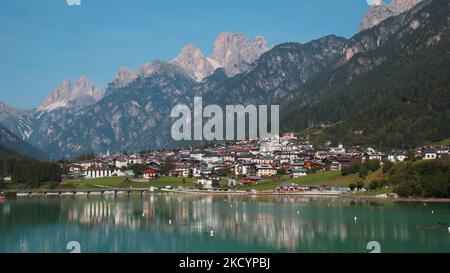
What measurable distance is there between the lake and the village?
35336 millimetres

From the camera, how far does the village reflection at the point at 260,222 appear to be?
48.3 m

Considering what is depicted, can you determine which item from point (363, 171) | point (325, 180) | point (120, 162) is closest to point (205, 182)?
point (325, 180)

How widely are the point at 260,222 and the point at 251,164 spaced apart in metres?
91.7

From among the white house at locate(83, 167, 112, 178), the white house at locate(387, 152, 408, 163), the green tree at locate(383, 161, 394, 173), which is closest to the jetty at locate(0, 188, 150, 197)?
the white house at locate(83, 167, 112, 178)

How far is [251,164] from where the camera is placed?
151375mm

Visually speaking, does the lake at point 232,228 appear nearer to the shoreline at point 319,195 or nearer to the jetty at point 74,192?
the shoreline at point 319,195

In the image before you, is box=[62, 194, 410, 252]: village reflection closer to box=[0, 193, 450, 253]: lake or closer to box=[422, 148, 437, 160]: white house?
box=[0, 193, 450, 253]: lake

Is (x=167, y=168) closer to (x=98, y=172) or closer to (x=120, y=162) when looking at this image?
(x=98, y=172)

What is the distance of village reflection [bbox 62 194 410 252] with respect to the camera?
4834 cm

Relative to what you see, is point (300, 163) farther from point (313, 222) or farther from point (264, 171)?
point (313, 222)

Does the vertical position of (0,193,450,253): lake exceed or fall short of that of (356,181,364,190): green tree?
it falls short

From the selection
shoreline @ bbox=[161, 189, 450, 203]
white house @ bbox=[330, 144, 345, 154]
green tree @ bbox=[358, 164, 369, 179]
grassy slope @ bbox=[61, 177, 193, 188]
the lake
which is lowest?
the lake

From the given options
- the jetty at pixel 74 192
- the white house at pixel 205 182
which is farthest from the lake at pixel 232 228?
the white house at pixel 205 182

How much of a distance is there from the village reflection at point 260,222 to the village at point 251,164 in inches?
1307
